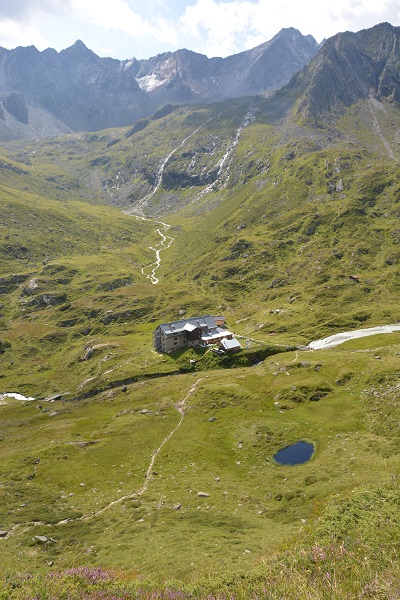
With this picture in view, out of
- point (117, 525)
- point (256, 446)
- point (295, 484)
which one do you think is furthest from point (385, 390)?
point (117, 525)

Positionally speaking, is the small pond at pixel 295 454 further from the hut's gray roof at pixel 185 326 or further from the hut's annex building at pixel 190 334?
the hut's gray roof at pixel 185 326

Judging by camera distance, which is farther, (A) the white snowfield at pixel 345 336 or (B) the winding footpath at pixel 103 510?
(A) the white snowfield at pixel 345 336

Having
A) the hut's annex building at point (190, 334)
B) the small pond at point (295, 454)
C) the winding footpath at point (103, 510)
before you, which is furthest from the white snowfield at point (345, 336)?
the winding footpath at point (103, 510)

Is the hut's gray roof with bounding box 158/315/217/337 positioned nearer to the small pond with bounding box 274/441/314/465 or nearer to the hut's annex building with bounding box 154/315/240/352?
the hut's annex building with bounding box 154/315/240/352

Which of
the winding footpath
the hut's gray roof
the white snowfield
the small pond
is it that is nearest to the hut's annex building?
the hut's gray roof

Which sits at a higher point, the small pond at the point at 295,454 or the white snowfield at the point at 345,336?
the small pond at the point at 295,454

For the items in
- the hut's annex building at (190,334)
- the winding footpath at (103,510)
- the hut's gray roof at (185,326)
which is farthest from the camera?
the hut's gray roof at (185,326)

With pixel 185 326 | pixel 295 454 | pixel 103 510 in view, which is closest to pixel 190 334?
pixel 185 326

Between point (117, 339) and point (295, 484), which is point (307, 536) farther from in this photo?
point (117, 339)
